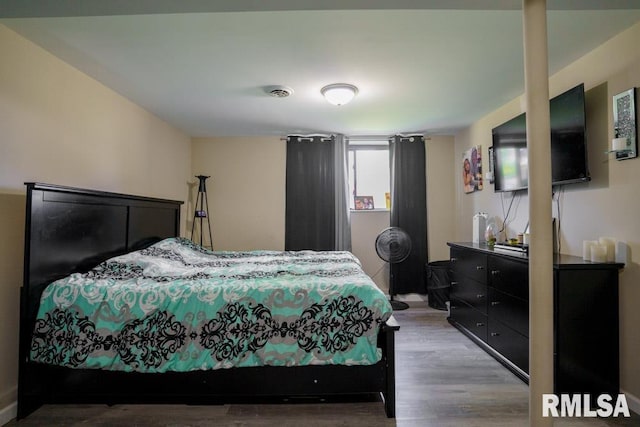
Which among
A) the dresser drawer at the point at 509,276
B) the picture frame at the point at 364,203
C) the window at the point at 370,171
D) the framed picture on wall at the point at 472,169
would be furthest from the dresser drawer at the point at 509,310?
the window at the point at 370,171

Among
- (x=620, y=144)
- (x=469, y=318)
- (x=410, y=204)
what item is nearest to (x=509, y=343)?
(x=469, y=318)

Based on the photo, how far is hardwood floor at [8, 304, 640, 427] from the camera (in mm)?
1780

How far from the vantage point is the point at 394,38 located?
203cm

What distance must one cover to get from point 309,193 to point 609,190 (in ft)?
10.1

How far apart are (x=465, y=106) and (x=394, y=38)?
1644 millimetres

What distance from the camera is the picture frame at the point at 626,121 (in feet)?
6.12

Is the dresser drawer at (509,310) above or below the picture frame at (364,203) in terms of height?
below

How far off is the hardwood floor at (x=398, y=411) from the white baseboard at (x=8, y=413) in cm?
4

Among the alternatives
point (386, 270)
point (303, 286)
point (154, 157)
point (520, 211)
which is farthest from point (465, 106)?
point (154, 157)

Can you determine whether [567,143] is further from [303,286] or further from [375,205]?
[375,205]

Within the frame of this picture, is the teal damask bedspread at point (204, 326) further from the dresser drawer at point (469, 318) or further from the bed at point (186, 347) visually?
the dresser drawer at point (469, 318)

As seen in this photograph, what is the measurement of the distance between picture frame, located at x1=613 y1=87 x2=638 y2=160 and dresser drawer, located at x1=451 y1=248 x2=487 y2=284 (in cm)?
118

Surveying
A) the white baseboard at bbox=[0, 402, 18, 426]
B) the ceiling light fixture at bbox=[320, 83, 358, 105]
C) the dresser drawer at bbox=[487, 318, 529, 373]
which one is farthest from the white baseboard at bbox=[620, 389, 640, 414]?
the white baseboard at bbox=[0, 402, 18, 426]

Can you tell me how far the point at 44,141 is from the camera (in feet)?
7.08
